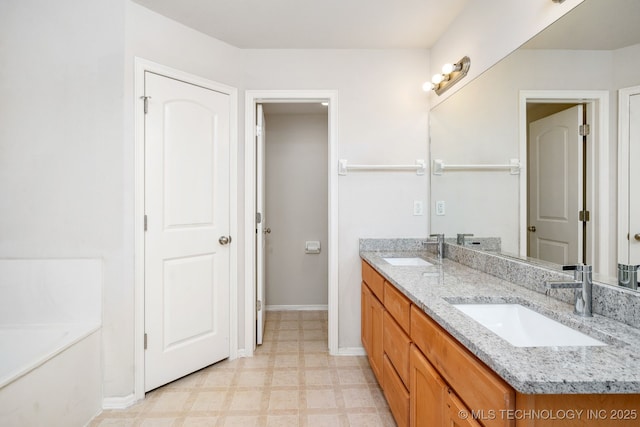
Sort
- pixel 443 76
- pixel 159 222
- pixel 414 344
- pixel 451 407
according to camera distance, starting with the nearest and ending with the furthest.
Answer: pixel 451 407 < pixel 414 344 < pixel 159 222 < pixel 443 76

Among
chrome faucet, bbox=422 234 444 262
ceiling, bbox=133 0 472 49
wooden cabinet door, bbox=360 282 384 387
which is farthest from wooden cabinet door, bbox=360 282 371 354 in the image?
ceiling, bbox=133 0 472 49

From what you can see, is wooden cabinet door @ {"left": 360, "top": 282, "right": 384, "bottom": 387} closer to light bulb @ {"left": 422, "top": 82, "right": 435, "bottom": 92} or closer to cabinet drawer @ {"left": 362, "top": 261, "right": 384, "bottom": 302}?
cabinet drawer @ {"left": 362, "top": 261, "right": 384, "bottom": 302}

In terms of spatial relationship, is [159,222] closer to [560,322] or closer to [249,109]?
[249,109]

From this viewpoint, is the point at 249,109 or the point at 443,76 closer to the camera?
the point at 443,76

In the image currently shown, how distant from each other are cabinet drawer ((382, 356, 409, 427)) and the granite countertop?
1.59ft

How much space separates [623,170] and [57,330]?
8.94 ft

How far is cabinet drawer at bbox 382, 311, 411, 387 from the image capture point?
143cm

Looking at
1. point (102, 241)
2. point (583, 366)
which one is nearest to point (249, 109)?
point (102, 241)

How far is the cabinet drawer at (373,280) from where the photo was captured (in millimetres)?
1894

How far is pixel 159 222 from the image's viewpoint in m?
2.05

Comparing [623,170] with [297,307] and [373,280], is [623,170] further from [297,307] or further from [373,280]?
[297,307]

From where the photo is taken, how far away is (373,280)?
6.84ft

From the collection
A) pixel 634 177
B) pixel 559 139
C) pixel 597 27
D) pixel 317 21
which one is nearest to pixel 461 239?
pixel 559 139

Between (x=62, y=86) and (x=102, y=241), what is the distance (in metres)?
0.95
